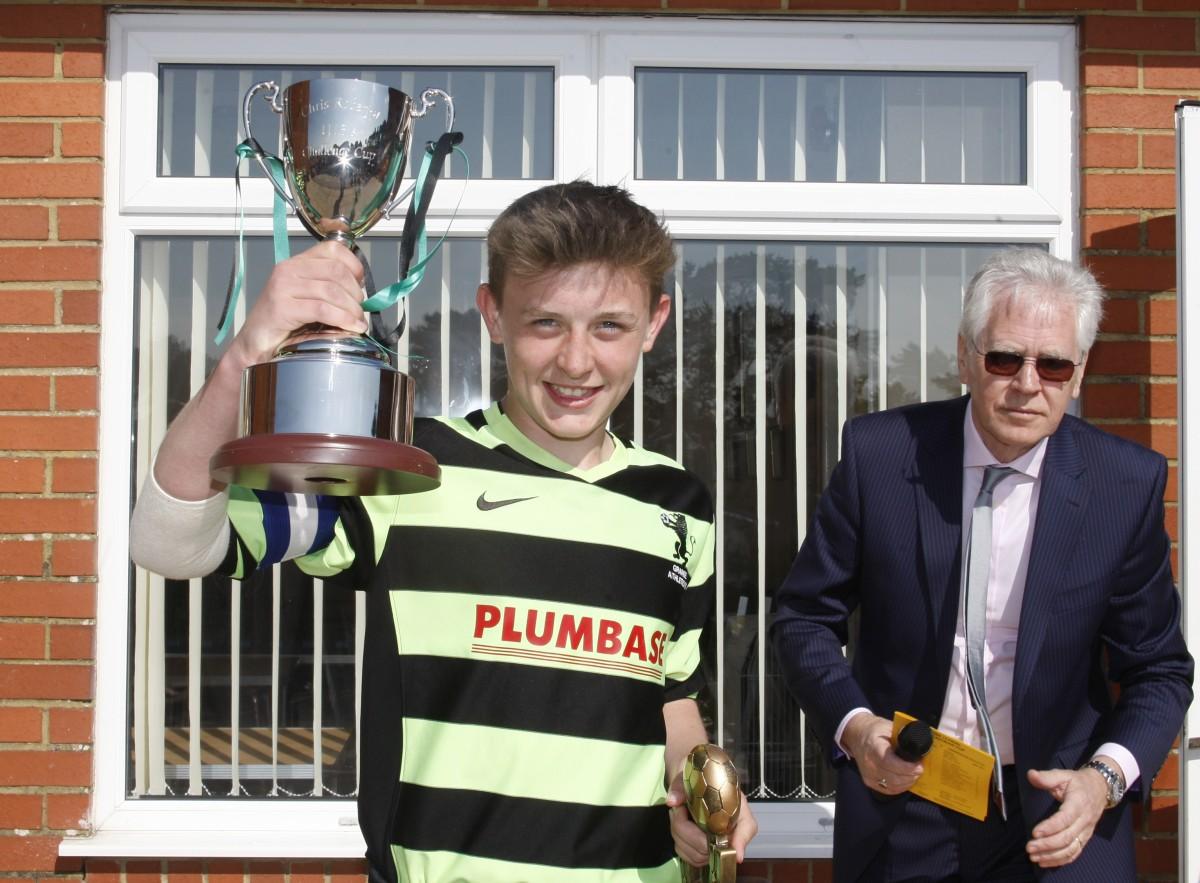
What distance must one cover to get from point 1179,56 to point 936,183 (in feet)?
2.52

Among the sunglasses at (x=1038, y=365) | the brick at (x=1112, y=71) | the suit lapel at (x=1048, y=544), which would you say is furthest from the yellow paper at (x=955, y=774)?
the brick at (x=1112, y=71)

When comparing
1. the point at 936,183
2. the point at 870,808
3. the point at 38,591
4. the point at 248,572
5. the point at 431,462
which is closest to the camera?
the point at 431,462

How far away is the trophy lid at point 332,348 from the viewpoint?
4.97 feet

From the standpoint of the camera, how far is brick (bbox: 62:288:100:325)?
3.36 m

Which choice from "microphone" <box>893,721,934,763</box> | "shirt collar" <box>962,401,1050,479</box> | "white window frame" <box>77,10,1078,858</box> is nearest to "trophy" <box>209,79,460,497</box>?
"microphone" <box>893,721,934,763</box>

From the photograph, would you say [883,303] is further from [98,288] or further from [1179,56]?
[98,288]

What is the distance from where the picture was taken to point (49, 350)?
334cm

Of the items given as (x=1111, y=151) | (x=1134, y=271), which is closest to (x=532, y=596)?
(x=1134, y=271)

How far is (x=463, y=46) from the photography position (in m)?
3.49

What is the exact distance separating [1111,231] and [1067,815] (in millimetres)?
2001

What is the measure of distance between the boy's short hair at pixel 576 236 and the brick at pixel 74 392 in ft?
6.29

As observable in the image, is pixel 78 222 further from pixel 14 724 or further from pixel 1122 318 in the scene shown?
pixel 1122 318

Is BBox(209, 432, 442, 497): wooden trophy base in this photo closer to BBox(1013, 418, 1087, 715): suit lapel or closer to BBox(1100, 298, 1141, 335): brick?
BBox(1013, 418, 1087, 715): suit lapel

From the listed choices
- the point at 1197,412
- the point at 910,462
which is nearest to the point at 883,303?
the point at 1197,412
